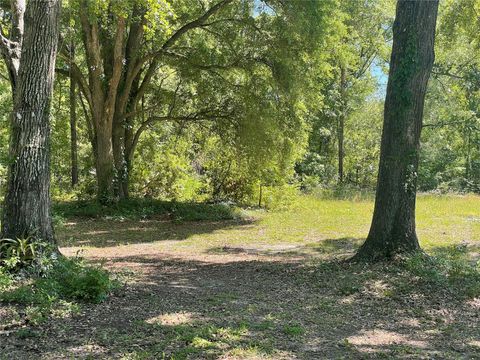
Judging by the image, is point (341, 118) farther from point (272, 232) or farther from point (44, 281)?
point (44, 281)

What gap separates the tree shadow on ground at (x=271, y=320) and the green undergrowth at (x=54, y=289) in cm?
19

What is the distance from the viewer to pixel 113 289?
6.25m

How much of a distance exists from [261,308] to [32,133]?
Answer: 3663mm

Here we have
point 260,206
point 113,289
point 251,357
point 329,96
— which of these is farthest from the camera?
point 329,96

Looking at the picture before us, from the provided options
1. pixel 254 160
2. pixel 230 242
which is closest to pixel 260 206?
pixel 254 160

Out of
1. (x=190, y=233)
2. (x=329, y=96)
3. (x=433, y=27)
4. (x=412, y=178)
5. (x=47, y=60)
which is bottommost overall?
(x=190, y=233)

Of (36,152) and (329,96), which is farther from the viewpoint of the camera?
(329,96)

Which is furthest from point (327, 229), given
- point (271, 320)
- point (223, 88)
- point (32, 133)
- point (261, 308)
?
point (32, 133)

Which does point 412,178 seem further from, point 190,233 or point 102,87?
point 102,87

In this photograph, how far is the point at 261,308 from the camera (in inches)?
238

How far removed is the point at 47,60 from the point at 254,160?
35.2ft

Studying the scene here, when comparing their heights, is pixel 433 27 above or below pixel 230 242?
above

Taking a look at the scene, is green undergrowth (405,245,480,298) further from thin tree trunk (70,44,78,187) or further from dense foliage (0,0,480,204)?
thin tree trunk (70,44,78,187)

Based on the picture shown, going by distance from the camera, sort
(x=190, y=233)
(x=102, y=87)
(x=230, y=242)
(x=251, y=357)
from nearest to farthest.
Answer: (x=251, y=357), (x=230, y=242), (x=190, y=233), (x=102, y=87)
